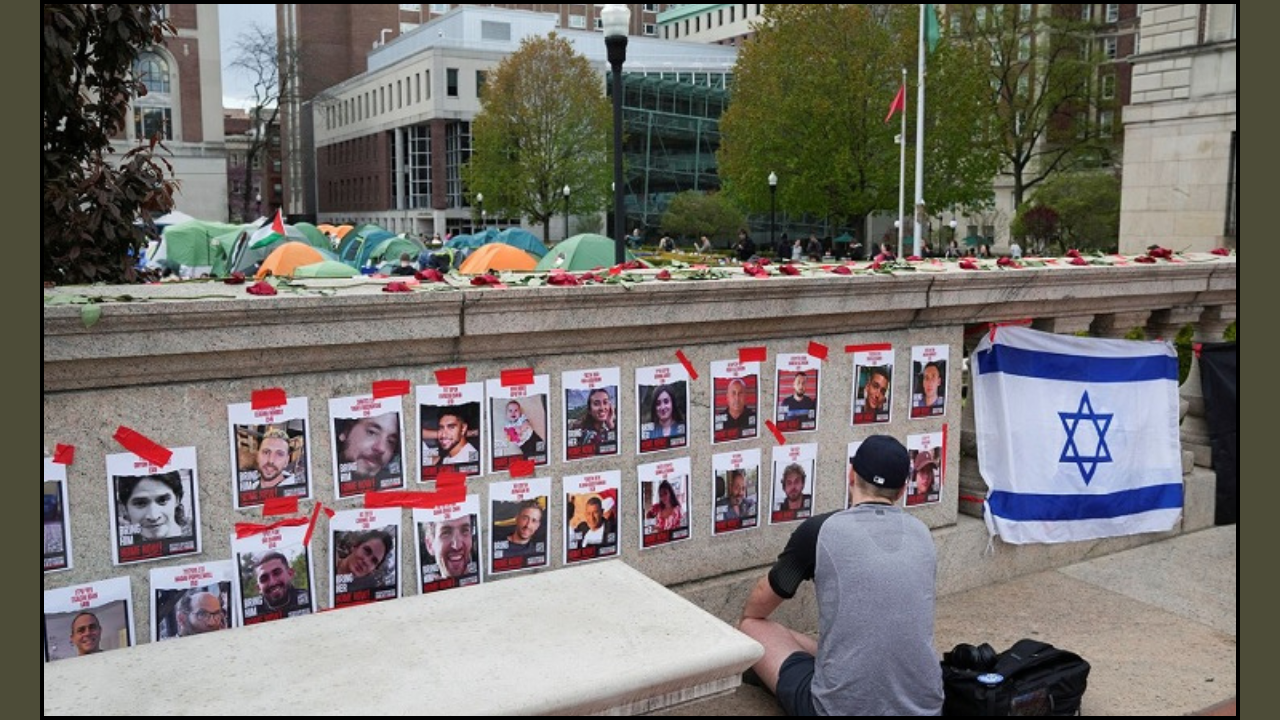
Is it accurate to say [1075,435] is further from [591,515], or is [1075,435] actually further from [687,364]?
[591,515]

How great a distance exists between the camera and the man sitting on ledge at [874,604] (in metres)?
3.75

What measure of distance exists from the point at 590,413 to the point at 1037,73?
187ft

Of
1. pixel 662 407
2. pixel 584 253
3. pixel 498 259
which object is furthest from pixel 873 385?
pixel 584 253

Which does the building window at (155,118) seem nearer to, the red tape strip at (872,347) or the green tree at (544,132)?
the green tree at (544,132)

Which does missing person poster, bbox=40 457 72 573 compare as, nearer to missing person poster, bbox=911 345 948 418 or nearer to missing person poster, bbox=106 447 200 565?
missing person poster, bbox=106 447 200 565

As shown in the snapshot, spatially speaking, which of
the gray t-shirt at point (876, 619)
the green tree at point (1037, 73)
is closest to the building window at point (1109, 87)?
the green tree at point (1037, 73)

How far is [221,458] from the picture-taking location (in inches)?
153

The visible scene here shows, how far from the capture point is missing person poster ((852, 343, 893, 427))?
545 centimetres

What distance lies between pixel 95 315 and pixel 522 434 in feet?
5.73

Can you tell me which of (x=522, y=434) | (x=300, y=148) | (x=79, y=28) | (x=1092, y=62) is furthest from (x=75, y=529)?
(x=300, y=148)

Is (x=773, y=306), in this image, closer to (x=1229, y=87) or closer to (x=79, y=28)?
(x=79, y=28)

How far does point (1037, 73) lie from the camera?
5525 cm

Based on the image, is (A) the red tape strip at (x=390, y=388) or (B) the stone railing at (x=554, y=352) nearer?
(B) the stone railing at (x=554, y=352)

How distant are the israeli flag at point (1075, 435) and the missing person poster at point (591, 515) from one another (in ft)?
7.88
